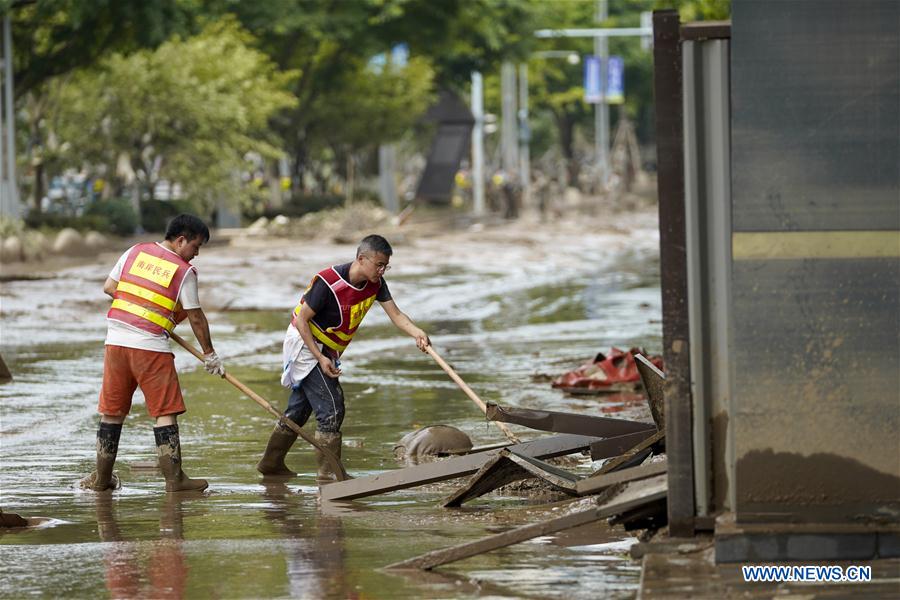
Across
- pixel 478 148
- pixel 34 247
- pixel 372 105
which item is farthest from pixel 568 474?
pixel 478 148

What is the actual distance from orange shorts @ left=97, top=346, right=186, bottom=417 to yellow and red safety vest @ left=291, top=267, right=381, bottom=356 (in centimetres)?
75

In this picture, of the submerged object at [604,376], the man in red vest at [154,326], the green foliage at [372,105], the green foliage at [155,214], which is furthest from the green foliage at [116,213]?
the man in red vest at [154,326]

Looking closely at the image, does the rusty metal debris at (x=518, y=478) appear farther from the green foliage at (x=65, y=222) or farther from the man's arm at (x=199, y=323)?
the green foliage at (x=65, y=222)

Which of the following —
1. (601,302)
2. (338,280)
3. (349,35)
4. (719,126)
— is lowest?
(601,302)

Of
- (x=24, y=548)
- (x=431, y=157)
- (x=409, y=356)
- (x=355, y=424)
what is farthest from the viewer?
(x=431, y=157)

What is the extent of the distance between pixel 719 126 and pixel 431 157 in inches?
1953

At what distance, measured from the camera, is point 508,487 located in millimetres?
9031

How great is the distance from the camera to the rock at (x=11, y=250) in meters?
27.7

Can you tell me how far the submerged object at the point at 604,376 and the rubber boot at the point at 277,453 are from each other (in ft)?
13.5

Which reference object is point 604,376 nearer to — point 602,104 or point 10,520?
point 10,520

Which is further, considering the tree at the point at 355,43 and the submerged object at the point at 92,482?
the tree at the point at 355,43

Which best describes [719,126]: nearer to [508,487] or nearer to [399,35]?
[508,487]

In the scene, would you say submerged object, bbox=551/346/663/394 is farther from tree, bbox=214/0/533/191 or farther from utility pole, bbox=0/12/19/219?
tree, bbox=214/0/533/191

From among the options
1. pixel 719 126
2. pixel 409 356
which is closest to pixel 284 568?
Result: pixel 719 126
